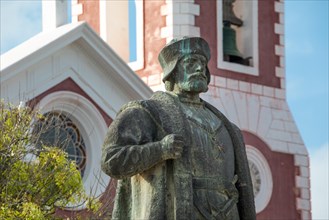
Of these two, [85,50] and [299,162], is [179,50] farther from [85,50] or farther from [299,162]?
[299,162]

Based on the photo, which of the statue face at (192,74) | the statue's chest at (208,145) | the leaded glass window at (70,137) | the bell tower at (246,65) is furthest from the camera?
the bell tower at (246,65)

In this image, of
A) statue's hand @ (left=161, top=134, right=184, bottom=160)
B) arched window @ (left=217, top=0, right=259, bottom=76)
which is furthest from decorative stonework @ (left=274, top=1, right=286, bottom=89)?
statue's hand @ (left=161, top=134, right=184, bottom=160)

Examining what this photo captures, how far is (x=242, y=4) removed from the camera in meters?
30.5

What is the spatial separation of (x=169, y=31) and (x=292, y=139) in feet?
11.1

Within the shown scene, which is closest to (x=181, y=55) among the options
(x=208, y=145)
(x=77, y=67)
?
(x=208, y=145)

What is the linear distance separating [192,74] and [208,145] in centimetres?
43

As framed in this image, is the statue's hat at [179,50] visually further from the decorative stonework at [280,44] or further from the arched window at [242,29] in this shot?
the decorative stonework at [280,44]

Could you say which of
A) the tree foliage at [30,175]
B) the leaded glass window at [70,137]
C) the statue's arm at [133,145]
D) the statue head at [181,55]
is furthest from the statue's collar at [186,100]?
the leaded glass window at [70,137]

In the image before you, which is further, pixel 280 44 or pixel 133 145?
pixel 280 44

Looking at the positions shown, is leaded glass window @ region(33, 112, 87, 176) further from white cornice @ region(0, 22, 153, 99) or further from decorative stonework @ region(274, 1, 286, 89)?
decorative stonework @ region(274, 1, 286, 89)

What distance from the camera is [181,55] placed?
9.64m

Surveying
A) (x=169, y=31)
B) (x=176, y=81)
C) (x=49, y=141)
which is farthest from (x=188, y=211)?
(x=169, y=31)

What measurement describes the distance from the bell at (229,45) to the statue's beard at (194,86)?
20.2 metres

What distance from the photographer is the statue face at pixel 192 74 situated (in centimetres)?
955
